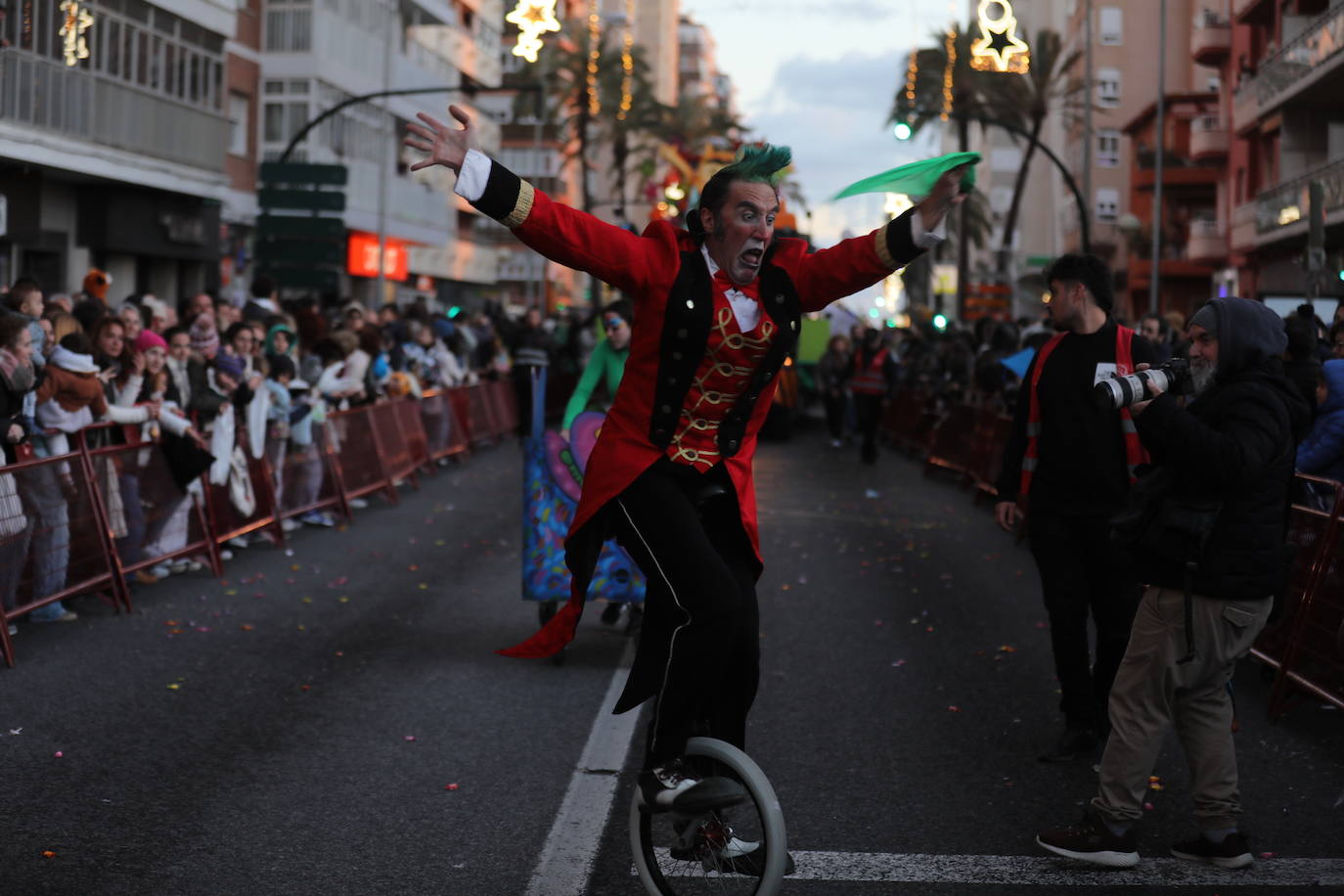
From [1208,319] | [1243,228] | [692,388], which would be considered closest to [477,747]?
[692,388]

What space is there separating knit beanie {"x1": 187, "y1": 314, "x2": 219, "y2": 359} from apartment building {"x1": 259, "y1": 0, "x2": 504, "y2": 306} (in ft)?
61.1

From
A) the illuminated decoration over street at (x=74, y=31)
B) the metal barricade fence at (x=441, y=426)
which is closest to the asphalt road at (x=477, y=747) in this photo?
the metal barricade fence at (x=441, y=426)

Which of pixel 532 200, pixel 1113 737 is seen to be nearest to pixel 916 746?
pixel 1113 737

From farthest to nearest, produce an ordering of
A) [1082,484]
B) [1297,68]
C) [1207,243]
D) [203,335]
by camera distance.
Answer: [1207,243], [1297,68], [203,335], [1082,484]

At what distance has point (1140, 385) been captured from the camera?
205 inches

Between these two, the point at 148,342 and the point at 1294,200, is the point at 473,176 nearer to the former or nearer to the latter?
the point at 148,342

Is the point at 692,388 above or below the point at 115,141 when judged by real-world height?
below

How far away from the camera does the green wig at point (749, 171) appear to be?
5047 millimetres

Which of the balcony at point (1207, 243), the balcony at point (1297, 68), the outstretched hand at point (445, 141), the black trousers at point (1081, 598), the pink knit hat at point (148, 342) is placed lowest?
the black trousers at point (1081, 598)

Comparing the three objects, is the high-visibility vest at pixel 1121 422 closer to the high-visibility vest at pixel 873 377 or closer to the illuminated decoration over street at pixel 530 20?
the illuminated decoration over street at pixel 530 20

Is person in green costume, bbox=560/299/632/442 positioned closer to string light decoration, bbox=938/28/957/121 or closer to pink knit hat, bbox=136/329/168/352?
pink knit hat, bbox=136/329/168/352

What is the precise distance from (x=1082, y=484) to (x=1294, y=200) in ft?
116

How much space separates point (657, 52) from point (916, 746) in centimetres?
12802

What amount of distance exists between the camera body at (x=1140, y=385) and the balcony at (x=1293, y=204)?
31744 millimetres
